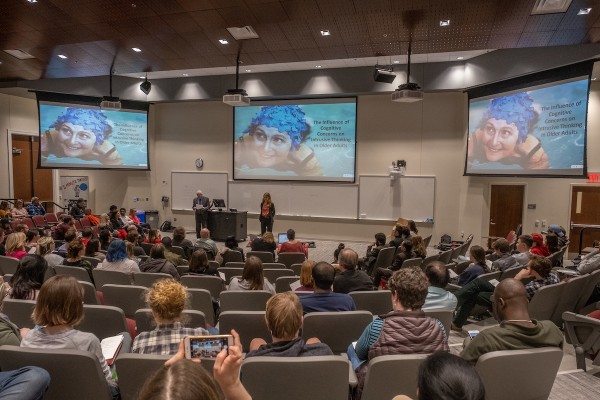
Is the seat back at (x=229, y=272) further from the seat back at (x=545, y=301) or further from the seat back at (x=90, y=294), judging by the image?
the seat back at (x=545, y=301)

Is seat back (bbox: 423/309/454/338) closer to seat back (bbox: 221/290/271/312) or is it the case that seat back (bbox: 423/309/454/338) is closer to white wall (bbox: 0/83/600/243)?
seat back (bbox: 221/290/271/312)

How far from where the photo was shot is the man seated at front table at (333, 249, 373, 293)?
4.09 m

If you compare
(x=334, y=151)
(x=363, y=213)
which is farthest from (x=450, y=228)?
(x=334, y=151)

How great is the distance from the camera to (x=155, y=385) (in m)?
0.83

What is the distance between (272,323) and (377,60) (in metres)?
8.94

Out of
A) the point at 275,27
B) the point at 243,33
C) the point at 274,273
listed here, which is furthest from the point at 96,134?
the point at 274,273

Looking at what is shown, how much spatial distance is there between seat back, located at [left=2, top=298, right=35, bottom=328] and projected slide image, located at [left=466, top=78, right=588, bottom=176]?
8058 millimetres

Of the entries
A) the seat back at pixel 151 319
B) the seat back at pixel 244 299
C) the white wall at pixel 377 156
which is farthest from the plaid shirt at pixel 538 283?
the white wall at pixel 377 156

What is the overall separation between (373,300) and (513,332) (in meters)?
1.56

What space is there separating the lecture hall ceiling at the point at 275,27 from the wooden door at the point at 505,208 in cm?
448

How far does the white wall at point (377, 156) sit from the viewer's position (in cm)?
995

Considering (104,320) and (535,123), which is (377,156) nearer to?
(535,123)

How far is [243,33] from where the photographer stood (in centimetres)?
639

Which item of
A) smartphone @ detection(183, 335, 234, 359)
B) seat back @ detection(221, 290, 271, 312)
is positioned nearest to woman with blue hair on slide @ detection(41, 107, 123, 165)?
seat back @ detection(221, 290, 271, 312)
